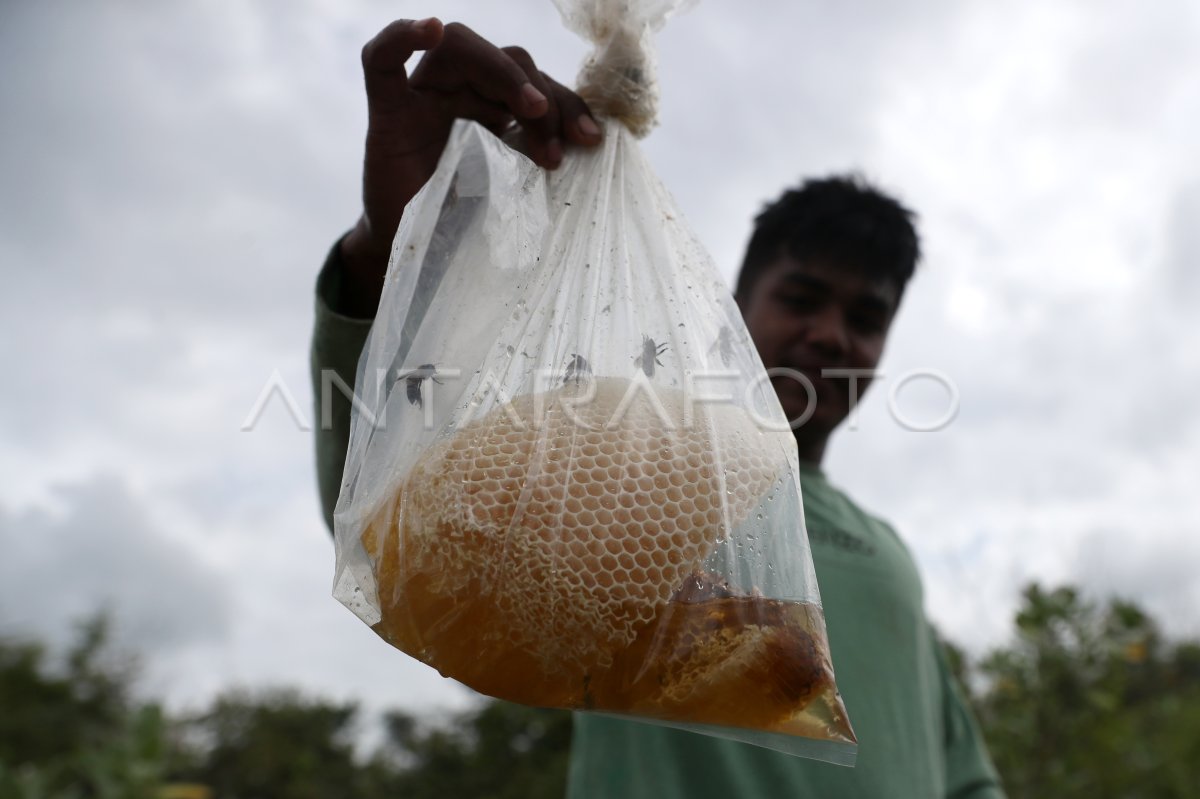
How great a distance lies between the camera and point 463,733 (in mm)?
16328

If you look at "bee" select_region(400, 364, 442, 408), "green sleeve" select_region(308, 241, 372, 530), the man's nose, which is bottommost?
"bee" select_region(400, 364, 442, 408)

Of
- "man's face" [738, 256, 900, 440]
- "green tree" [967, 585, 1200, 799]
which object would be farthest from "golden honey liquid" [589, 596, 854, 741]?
"green tree" [967, 585, 1200, 799]

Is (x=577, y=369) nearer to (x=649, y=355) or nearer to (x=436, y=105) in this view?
(x=649, y=355)

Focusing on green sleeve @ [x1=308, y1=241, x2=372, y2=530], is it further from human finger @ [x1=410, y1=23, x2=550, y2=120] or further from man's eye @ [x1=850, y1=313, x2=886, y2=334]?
man's eye @ [x1=850, y1=313, x2=886, y2=334]

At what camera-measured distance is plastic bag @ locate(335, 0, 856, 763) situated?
0.76 metres

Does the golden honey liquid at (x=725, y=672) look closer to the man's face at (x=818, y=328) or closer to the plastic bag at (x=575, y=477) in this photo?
the plastic bag at (x=575, y=477)

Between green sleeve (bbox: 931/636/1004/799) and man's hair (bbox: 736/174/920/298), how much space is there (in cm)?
83

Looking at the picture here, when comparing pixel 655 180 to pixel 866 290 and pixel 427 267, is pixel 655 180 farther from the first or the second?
pixel 866 290

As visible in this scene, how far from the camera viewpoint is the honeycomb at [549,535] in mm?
752

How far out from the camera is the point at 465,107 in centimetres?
106

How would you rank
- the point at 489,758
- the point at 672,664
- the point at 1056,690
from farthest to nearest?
the point at 489,758
the point at 1056,690
the point at 672,664

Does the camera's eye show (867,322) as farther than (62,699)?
No

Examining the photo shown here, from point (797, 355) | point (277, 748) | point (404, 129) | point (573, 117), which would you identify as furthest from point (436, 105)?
point (277, 748)

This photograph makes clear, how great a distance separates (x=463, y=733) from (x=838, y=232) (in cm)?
1644
